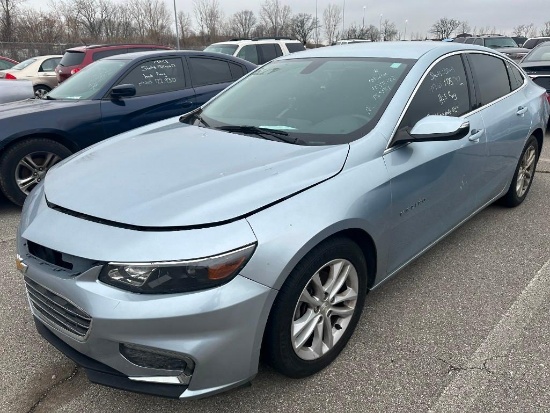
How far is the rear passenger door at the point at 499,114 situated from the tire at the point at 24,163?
4114mm

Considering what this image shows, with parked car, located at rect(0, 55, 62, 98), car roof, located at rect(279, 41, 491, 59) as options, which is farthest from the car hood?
parked car, located at rect(0, 55, 62, 98)

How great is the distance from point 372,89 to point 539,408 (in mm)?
1892

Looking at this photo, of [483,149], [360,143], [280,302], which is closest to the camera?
[280,302]

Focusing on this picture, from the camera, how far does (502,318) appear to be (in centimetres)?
268

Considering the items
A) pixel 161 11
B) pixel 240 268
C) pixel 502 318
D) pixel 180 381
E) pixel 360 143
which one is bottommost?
pixel 502 318

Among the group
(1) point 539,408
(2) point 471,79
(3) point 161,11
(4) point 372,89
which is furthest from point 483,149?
(3) point 161,11

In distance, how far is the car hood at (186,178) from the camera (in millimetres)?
1854

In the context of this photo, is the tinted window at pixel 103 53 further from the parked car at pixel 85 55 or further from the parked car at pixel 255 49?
the parked car at pixel 255 49

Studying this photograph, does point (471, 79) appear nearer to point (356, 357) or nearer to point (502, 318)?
point (502, 318)

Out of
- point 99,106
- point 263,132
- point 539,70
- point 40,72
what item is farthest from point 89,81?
point 40,72

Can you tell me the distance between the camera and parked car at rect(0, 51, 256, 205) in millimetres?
4527

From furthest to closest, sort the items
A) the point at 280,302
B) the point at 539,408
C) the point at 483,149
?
the point at 483,149 < the point at 539,408 < the point at 280,302

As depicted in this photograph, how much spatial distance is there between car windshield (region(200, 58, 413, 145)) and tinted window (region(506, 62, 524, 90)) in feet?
5.80

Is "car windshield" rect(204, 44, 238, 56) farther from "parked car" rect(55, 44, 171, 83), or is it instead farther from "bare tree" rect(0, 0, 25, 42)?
"bare tree" rect(0, 0, 25, 42)
